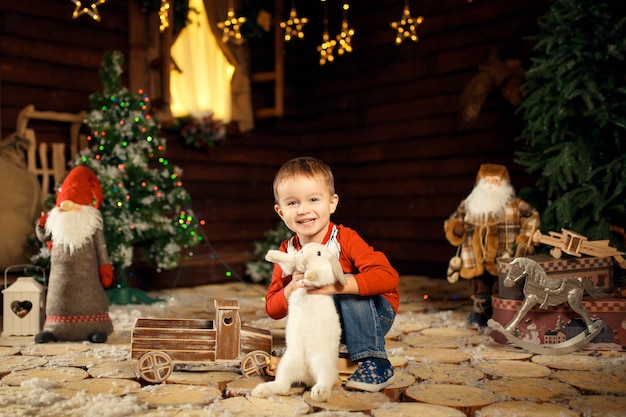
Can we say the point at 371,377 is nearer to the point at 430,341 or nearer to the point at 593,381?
the point at 593,381

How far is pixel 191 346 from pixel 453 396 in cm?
101

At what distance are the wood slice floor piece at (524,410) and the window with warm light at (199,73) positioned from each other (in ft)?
14.3

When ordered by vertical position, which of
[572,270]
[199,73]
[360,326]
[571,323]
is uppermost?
[199,73]

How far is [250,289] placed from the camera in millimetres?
5258

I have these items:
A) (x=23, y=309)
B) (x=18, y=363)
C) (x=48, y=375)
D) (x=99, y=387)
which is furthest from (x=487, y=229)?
(x=23, y=309)

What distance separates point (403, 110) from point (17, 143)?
11.1 feet

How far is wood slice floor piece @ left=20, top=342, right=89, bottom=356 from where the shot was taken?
112 inches

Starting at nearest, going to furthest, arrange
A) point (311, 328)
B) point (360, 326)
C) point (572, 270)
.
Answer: point (311, 328), point (360, 326), point (572, 270)

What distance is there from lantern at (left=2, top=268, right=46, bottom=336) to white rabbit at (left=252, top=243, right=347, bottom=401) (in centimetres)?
176

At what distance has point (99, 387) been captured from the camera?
89.4 inches

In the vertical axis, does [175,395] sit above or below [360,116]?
below

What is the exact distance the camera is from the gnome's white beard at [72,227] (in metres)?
3.15

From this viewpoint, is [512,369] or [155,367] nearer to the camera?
[155,367]

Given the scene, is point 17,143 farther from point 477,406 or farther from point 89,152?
point 477,406
